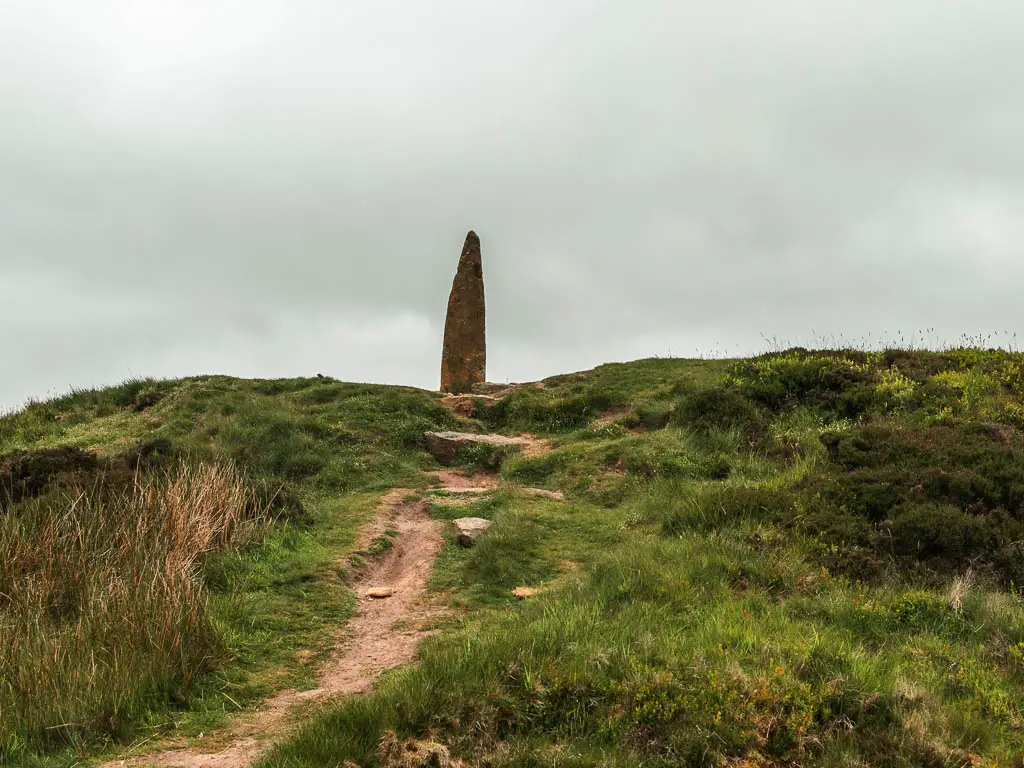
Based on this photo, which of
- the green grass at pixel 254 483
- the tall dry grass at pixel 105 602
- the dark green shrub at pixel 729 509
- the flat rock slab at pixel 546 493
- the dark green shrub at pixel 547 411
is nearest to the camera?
the tall dry grass at pixel 105 602

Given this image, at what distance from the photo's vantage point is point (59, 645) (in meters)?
6.60

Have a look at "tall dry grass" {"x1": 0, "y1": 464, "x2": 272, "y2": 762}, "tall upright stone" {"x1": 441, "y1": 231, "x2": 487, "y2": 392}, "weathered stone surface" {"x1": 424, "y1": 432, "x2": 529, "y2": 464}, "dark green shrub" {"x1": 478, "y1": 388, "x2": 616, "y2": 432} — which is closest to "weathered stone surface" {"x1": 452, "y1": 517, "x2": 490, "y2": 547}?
"tall dry grass" {"x1": 0, "y1": 464, "x2": 272, "y2": 762}

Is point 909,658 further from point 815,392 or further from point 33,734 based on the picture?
point 815,392

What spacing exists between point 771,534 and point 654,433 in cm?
631

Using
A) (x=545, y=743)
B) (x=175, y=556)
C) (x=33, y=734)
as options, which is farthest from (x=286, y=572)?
(x=545, y=743)

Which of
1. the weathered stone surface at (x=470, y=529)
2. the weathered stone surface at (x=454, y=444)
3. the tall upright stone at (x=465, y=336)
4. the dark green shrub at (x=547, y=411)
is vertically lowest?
the weathered stone surface at (x=470, y=529)

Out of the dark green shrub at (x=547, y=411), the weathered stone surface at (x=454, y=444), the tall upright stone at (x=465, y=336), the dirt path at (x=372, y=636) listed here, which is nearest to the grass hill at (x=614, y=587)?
the dirt path at (x=372, y=636)

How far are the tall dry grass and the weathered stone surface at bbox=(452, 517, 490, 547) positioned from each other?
9.94 ft

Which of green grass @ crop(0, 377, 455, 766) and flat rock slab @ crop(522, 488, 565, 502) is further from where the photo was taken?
flat rock slab @ crop(522, 488, 565, 502)

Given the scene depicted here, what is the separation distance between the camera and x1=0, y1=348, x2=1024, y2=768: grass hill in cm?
522

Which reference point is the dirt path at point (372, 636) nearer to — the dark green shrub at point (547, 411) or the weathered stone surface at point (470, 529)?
the weathered stone surface at point (470, 529)

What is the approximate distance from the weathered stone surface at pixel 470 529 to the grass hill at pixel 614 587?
0.30 m

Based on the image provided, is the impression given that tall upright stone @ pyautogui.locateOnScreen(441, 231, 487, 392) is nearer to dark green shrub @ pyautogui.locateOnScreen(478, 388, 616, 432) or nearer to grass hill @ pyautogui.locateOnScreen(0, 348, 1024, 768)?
dark green shrub @ pyautogui.locateOnScreen(478, 388, 616, 432)

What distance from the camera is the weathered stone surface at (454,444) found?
16.9 meters
